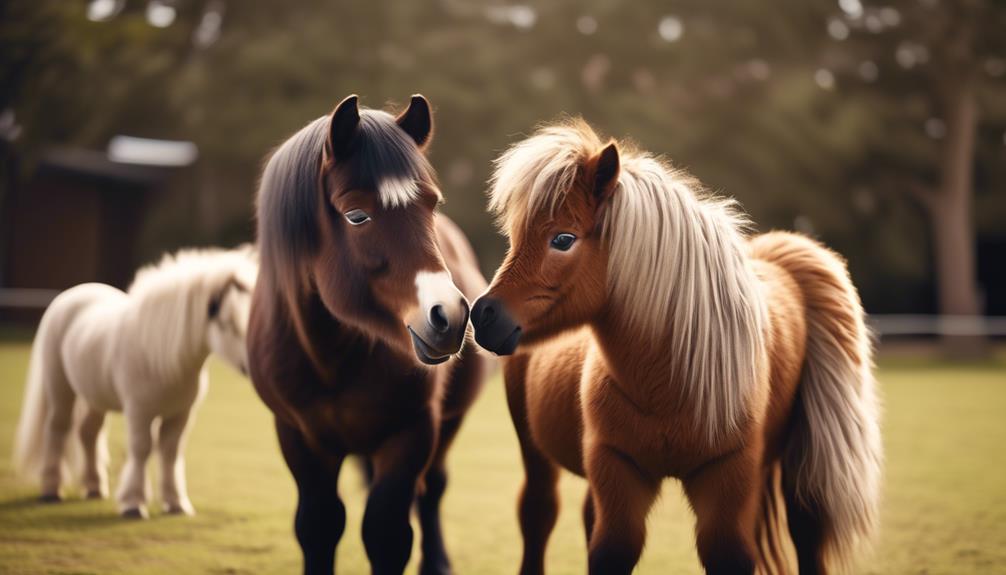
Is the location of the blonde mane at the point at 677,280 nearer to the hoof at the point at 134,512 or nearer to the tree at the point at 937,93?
the hoof at the point at 134,512

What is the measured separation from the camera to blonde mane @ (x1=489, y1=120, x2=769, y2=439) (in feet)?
8.92

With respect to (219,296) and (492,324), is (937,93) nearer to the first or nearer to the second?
(219,296)

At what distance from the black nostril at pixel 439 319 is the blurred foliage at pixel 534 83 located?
50.2ft

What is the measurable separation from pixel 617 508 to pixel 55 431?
4432 mm

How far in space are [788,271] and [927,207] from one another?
63.0ft

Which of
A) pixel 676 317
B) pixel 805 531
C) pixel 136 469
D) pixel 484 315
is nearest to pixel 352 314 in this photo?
pixel 484 315

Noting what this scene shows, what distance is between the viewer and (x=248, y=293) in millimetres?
5387

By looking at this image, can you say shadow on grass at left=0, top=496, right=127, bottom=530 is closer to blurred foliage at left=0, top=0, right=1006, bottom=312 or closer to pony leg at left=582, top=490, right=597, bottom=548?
pony leg at left=582, top=490, right=597, bottom=548

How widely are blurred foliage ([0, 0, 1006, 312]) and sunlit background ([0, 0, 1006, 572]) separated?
5 centimetres

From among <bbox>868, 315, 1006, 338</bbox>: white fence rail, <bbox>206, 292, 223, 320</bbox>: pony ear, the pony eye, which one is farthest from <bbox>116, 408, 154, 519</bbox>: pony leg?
<bbox>868, 315, 1006, 338</bbox>: white fence rail

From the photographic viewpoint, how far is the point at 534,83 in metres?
18.5

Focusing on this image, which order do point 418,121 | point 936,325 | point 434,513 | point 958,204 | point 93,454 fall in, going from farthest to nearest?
point 936,325 < point 958,204 < point 93,454 < point 434,513 < point 418,121

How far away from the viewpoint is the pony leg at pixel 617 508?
8.84ft

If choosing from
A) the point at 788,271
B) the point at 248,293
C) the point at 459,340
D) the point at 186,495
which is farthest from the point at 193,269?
the point at 788,271
